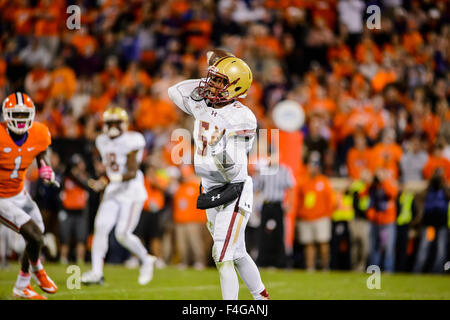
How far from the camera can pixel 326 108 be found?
11.8 meters

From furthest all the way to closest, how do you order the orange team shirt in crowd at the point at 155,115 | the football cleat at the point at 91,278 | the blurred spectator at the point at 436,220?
1. the orange team shirt in crowd at the point at 155,115
2. the blurred spectator at the point at 436,220
3. the football cleat at the point at 91,278

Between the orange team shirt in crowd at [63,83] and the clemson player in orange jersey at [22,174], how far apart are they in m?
6.96

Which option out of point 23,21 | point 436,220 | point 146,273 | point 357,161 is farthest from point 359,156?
point 23,21

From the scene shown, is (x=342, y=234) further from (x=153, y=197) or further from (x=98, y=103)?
(x=98, y=103)

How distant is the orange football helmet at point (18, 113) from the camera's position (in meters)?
6.12

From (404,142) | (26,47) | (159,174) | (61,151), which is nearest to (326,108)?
(404,142)

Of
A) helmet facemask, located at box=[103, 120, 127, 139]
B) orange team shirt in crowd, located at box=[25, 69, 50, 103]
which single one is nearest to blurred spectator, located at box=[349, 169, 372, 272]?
helmet facemask, located at box=[103, 120, 127, 139]

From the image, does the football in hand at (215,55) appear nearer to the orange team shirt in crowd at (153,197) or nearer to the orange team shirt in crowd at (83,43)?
the orange team shirt in crowd at (153,197)

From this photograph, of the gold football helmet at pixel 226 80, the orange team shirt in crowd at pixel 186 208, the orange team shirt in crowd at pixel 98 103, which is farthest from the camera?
the orange team shirt in crowd at pixel 98 103

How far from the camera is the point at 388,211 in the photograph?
10352 millimetres

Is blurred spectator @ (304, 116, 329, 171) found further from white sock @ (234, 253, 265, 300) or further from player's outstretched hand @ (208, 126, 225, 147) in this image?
player's outstretched hand @ (208, 126, 225, 147)

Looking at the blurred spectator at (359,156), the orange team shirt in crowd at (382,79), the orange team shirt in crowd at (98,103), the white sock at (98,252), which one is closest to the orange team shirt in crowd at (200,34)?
the orange team shirt in crowd at (98,103)

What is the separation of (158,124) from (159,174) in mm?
1208
